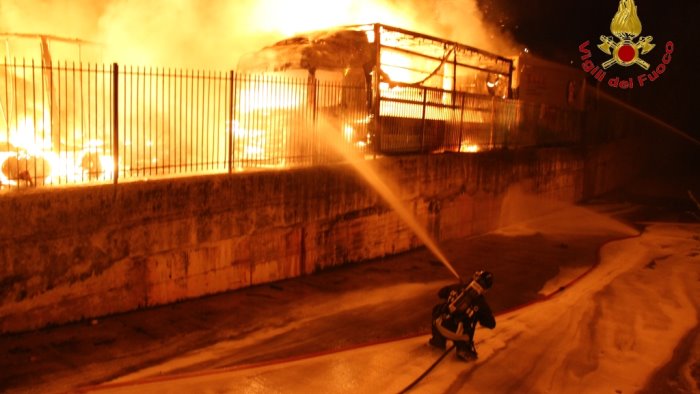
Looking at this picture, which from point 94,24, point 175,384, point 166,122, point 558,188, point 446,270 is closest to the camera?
point 175,384

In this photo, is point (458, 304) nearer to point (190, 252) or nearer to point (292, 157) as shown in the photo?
point (190, 252)

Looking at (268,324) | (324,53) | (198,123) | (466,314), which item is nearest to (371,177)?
(198,123)

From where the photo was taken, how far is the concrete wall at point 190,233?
22.7 ft

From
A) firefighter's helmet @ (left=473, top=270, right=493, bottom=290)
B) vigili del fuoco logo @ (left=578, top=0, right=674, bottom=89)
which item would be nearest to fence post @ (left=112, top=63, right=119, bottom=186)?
firefighter's helmet @ (left=473, top=270, right=493, bottom=290)

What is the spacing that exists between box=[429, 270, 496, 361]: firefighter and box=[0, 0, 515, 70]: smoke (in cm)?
1113

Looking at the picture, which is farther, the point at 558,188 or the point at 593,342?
the point at 558,188

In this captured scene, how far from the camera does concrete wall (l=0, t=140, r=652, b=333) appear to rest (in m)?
6.91

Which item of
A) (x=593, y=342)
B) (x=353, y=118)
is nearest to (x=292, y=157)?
(x=353, y=118)

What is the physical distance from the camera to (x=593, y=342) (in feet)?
25.5

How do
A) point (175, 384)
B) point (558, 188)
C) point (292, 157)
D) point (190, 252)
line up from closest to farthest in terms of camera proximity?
point (175, 384) < point (190, 252) < point (292, 157) < point (558, 188)

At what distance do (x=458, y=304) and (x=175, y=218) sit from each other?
391cm

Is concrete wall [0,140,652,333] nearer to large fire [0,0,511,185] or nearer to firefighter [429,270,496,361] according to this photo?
large fire [0,0,511,185]

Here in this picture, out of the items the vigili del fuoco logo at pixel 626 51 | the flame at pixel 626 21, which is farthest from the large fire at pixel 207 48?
the vigili del fuoco logo at pixel 626 51

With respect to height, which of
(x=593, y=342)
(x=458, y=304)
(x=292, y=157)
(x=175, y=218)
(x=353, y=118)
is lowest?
(x=593, y=342)
